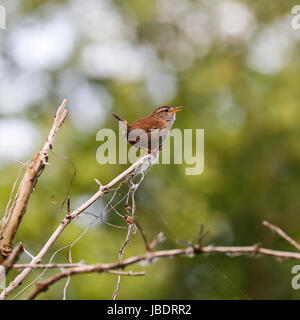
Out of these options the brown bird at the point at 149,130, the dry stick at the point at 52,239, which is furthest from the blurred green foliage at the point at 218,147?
the dry stick at the point at 52,239

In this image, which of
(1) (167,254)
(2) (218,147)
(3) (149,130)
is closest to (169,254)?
(1) (167,254)

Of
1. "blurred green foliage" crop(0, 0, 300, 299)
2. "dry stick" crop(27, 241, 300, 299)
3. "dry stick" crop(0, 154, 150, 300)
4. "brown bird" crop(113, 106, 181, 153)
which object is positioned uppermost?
"blurred green foliage" crop(0, 0, 300, 299)

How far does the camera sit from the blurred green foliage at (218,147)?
10352mm

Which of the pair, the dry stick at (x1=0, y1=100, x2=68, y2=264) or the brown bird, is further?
the brown bird

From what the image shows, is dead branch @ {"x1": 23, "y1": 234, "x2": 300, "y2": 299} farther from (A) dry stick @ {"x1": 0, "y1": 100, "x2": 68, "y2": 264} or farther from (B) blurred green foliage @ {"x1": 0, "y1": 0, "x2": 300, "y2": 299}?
(B) blurred green foliage @ {"x1": 0, "y1": 0, "x2": 300, "y2": 299}

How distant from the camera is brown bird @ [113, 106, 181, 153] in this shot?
3615mm

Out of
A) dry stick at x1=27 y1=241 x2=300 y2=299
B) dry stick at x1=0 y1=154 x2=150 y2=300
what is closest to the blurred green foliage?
dry stick at x1=0 y1=154 x2=150 y2=300

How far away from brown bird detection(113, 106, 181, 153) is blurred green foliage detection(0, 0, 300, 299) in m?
4.98

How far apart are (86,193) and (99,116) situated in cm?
274

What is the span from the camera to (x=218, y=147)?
11.5m

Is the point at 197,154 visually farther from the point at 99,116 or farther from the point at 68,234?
the point at 68,234

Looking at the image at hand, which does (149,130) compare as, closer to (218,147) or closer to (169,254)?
(169,254)

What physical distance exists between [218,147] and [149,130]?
779 cm
